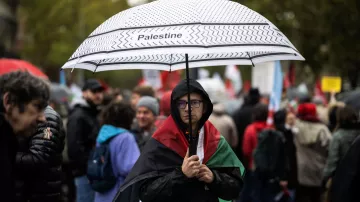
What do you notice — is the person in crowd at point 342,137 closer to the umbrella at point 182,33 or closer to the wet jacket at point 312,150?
the wet jacket at point 312,150

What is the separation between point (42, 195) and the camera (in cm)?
456

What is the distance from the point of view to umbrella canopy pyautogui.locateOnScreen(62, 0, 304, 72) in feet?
12.4

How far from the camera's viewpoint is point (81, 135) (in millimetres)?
7145

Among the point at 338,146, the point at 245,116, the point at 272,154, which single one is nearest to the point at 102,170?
the point at 338,146

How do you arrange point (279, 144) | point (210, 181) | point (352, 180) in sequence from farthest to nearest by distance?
point (279, 144), point (210, 181), point (352, 180)

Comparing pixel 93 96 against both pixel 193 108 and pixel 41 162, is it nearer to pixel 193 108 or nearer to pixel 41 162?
pixel 41 162

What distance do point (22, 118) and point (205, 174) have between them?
1.49m

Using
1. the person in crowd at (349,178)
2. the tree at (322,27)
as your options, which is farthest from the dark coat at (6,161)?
the tree at (322,27)

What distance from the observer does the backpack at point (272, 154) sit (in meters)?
8.48

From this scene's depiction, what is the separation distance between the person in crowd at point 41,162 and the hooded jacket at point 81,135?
2.27m

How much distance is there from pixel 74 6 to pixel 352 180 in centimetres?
3301

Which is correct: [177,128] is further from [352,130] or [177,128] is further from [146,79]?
[146,79]

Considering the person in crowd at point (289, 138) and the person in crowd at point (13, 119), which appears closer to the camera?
the person in crowd at point (13, 119)

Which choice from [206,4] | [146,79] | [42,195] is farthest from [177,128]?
[146,79]
